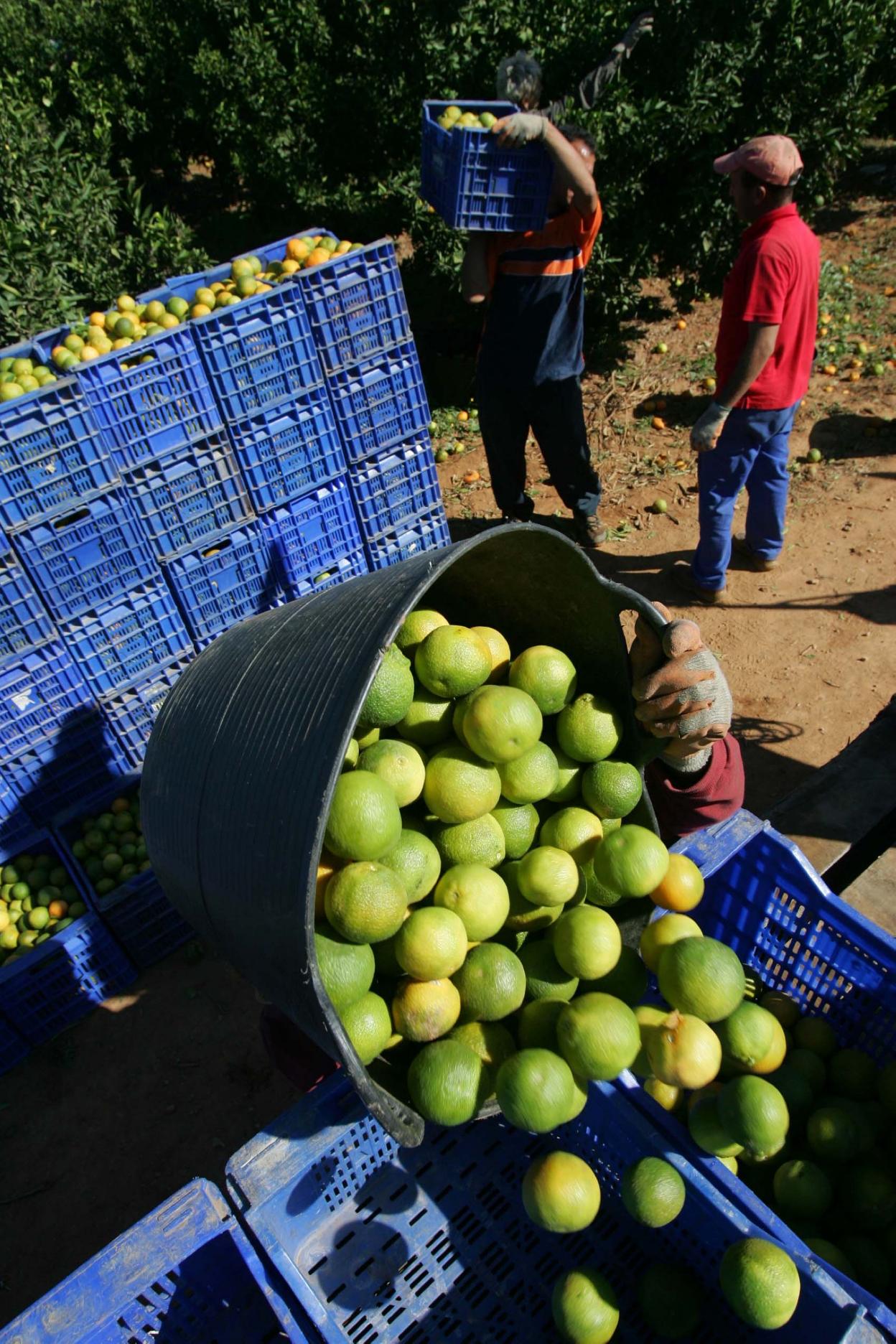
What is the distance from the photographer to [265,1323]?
2.14 metres

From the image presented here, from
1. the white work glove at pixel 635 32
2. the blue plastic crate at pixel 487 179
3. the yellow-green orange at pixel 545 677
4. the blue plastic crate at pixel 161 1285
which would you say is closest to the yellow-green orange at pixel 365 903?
the yellow-green orange at pixel 545 677

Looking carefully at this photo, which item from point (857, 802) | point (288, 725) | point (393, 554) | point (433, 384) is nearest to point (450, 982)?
point (288, 725)

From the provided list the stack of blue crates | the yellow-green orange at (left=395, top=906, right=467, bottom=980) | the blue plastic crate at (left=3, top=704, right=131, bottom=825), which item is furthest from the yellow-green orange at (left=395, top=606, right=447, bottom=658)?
the blue plastic crate at (left=3, top=704, right=131, bottom=825)

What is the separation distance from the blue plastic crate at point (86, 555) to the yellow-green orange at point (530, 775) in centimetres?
263

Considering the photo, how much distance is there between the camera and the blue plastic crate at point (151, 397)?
12.6ft

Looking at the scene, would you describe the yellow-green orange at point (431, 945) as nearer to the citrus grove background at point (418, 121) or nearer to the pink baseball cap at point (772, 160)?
the pink baseball cap at point (772, 160)

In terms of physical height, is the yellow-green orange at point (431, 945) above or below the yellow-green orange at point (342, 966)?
below

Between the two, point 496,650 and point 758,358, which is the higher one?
point 496,650

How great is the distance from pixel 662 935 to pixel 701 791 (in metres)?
0.66

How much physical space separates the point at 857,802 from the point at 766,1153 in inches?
69.7

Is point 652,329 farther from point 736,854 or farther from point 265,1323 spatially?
point 265,1323

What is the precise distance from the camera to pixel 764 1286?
1575 millimetres

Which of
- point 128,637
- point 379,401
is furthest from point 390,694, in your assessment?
point 379,401

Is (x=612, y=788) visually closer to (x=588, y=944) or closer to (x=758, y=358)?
(x=588, y=944)
